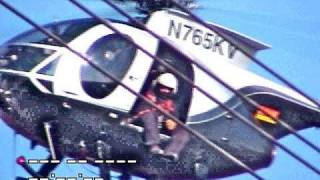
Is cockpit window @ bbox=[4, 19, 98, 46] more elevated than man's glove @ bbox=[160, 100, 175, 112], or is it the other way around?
cockpit window @ bbox=[4, 19, 98, 46]

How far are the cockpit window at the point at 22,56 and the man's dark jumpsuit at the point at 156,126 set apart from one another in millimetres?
384

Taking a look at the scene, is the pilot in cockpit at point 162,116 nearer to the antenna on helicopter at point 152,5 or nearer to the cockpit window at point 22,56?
the antenna on helicopter at point 152,5

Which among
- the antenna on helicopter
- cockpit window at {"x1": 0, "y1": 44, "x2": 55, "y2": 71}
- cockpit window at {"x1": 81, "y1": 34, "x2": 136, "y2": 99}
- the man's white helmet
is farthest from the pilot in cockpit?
cockpit window at {"x1": 0, "y1": 44, "x2": 55, "y2": 71}

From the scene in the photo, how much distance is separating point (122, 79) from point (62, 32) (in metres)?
0.26

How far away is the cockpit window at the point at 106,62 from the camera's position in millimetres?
2443

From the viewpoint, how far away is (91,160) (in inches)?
97.3

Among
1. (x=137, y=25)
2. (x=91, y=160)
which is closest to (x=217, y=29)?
(x=137, y=25)

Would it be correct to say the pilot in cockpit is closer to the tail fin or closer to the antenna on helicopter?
the tail fin

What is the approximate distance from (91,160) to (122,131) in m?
0.15

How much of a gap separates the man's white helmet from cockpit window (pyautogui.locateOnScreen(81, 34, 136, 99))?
124mm

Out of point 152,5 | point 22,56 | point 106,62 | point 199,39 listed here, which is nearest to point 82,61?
point 106,62

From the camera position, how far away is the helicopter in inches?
96.3

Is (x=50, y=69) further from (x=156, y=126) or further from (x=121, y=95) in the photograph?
(x=156, y=126)

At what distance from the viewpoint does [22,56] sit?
2455 mm
